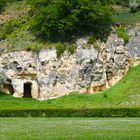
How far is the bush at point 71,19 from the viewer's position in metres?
78.5

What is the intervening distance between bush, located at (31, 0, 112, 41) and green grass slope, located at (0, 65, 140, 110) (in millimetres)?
9845

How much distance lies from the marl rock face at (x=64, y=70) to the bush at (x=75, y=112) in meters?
17.3

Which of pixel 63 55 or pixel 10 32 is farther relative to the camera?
pixel 10 32

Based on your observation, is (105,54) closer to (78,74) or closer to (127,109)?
(78,74)

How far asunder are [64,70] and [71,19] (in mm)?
7837

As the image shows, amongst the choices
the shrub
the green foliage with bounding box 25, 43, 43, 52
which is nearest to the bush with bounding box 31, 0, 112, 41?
the green foliage with bounding box 25, 43, 43, 52

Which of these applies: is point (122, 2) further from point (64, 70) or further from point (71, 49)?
point (64, 70)

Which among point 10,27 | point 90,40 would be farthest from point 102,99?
point 10,27

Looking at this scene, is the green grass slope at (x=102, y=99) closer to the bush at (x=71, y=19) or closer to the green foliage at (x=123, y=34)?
the green foliage at (x=123, y=34)

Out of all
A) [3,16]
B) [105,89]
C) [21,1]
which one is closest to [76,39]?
[105,89]

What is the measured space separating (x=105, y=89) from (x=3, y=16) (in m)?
26.8

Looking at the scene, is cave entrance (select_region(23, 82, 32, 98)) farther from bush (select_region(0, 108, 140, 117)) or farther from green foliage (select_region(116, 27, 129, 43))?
bush (select_region(0, 108, 140, 117))

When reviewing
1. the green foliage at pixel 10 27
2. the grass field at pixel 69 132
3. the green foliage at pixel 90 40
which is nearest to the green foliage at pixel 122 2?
the green foliage at pixel 10 27

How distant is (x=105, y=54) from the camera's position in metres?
80.0
